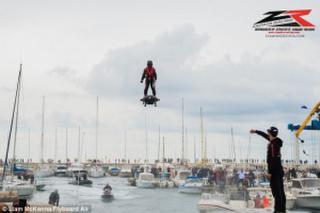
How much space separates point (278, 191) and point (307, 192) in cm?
2887

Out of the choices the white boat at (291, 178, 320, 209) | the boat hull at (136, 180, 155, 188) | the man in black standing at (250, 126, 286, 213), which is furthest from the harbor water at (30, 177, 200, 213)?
the man in black standing at (250, 126, 286, 213)

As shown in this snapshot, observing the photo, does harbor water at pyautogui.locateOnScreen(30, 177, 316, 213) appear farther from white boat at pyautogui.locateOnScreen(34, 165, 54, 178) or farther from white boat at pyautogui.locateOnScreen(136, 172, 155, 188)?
white boat at pyautogui.locateOnScreen(34, 165, 54, 178)

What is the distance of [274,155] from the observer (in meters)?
11.6

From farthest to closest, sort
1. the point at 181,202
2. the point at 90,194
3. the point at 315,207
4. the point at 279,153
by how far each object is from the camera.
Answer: the point at 90,194, the point at 181,202, the point at 315,207, the point at 279,153

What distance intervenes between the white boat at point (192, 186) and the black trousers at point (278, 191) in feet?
167

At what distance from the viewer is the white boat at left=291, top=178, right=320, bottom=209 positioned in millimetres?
37656

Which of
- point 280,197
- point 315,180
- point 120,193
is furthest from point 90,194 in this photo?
point 280,197

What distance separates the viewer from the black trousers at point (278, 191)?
38.9 feet

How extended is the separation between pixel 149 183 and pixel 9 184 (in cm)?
2772

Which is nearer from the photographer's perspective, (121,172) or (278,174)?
(278,174)

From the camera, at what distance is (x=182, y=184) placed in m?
64.7

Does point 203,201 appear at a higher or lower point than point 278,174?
lower

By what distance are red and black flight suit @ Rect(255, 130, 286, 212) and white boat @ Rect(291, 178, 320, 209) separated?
1081 inches

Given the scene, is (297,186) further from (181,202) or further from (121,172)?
(121,172)
